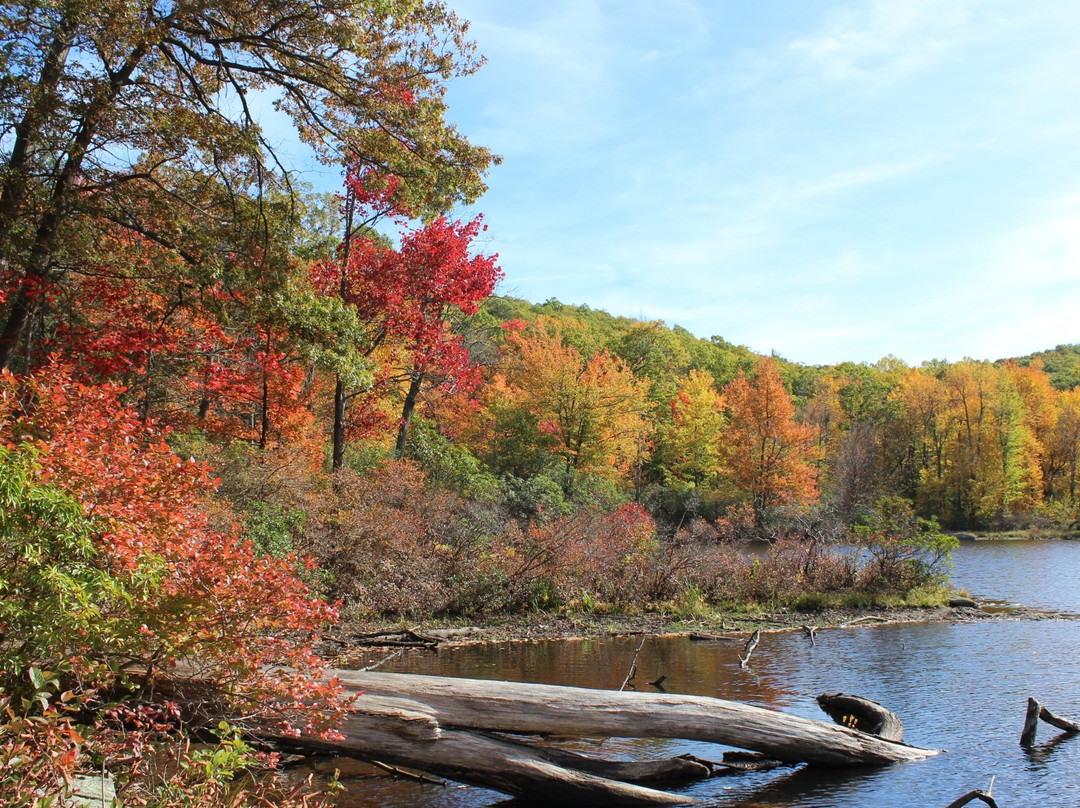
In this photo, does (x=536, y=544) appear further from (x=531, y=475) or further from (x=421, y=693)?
(x=421, y=693)

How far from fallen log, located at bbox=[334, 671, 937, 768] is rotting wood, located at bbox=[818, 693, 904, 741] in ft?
1.09

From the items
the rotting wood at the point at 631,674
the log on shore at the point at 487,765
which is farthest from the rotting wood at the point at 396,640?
the log on shore at the point at 487,765

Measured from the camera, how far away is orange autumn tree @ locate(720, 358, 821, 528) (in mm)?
41781

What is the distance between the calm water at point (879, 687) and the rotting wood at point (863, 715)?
490mm

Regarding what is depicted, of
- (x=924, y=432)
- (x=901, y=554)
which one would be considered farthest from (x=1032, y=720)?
(x=924, y=432)

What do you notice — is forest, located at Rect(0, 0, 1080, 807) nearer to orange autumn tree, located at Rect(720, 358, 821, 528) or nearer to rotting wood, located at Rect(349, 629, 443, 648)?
rotting wood, located at Rect(349, 629, 443, 648)

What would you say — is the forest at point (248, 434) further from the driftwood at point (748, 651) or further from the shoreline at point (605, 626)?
the driftwood at point (748, 651)

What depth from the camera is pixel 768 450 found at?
140 ft

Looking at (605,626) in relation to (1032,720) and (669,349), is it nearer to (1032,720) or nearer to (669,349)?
(1032,720)

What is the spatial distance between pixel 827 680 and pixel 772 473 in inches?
1223

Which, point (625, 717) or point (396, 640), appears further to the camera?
point (396, 640)

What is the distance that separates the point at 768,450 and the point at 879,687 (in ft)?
105

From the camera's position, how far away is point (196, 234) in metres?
12.1

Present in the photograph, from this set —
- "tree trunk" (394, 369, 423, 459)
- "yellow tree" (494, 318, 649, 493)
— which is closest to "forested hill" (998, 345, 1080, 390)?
"yellow tree" (494, 318, 649, 493)
